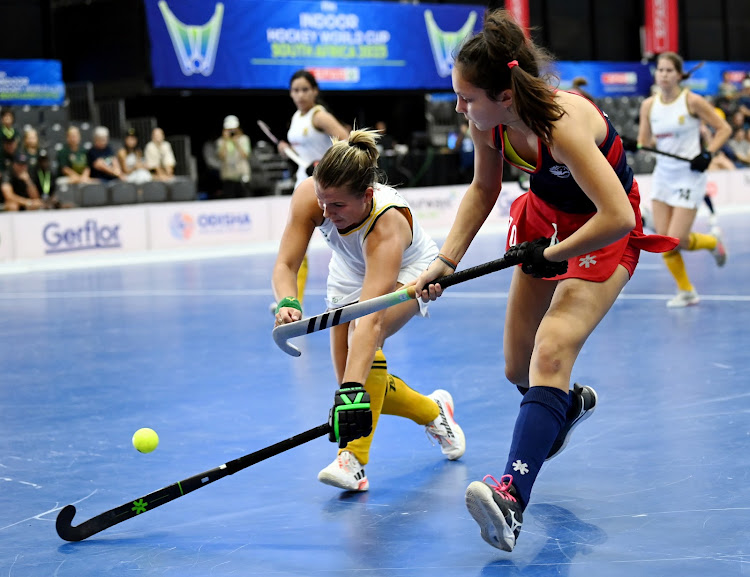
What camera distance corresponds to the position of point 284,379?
230 inches

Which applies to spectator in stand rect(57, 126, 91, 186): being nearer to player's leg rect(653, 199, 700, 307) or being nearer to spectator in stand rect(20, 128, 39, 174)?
spectator in stand rect(20, 128, 39, 174)

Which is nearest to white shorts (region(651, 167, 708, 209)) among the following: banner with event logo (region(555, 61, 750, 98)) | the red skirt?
the red skirt

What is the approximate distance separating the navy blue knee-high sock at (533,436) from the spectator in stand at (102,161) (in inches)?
479

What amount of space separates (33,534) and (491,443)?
1.82 meters

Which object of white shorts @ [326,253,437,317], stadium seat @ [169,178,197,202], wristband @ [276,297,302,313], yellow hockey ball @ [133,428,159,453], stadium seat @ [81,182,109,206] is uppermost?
wristband @ [276,297,302,313]

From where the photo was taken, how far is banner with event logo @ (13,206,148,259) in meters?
13.0

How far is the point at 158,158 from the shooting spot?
1554 centimetres

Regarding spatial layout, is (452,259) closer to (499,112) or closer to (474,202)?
(474,202)

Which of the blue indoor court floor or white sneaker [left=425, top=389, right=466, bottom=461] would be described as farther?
white sneaker [left=425, top=389, right=466, bottom=461]

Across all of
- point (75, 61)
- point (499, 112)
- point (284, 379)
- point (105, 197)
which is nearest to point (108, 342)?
point (284, 379)

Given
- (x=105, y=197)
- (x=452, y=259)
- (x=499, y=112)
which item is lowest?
(x=105, y=197)

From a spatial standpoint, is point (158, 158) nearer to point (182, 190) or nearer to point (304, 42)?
point (182, 190)

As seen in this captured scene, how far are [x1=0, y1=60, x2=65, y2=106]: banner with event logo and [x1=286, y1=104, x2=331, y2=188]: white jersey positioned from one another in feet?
30.5

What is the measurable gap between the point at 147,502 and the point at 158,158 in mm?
12576
